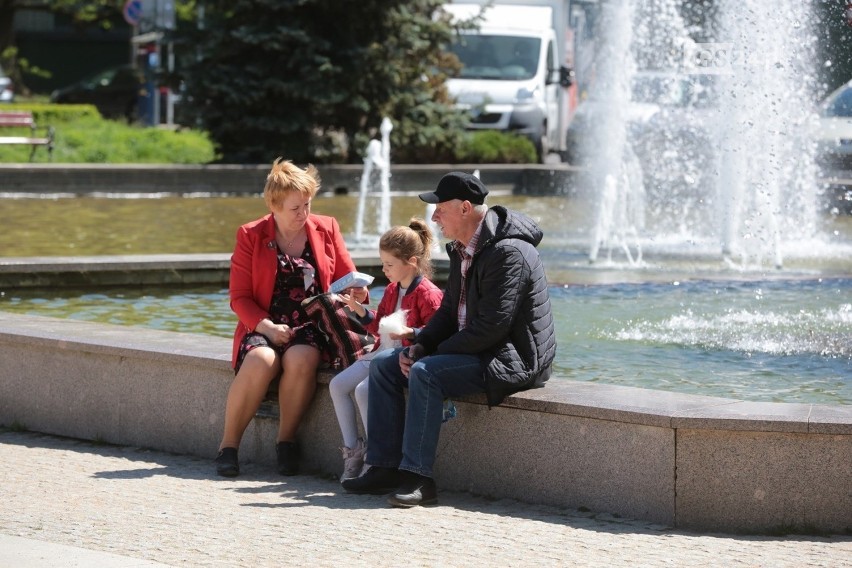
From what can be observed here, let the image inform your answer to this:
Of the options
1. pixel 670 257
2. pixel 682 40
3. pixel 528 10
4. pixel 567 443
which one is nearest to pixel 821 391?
pixel 567 443

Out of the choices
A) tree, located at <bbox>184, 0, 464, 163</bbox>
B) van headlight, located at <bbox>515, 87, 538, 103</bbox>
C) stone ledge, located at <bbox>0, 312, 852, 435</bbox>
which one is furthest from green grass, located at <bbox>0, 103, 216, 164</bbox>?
stone ledge, located at <bbox>0, 312, 852, 435</bbox>

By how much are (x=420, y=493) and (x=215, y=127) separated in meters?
18.9

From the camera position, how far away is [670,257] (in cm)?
1553

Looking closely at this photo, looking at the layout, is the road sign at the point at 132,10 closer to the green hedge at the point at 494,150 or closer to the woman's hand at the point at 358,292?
the green hedge at the point at 494,150

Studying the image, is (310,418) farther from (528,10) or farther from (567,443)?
(528,10)

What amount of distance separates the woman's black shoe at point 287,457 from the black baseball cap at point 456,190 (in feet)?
4.46

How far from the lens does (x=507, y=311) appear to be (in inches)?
251

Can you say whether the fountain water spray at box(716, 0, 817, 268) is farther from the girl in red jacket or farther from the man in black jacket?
the man in black jacket

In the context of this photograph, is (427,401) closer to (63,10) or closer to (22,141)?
(22,141)

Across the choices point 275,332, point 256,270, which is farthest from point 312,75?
point 275,332

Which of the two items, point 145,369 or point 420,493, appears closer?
point 420,493

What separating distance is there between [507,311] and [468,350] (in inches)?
9.5

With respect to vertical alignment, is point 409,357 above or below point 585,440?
above

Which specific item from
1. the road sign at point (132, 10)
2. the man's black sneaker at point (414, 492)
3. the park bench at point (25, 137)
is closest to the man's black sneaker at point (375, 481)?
the man's black sneaker at point (414, 492)
